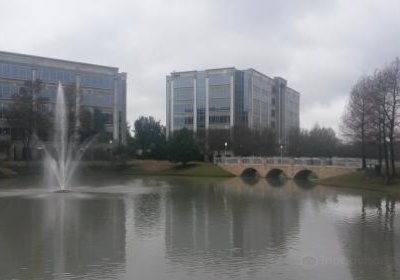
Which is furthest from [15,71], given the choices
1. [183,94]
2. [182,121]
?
[182,121]

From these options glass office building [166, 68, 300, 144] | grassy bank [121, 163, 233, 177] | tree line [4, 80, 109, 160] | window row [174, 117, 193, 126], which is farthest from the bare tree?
window row [174, 117, 193, 126]

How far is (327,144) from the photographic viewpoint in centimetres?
10212

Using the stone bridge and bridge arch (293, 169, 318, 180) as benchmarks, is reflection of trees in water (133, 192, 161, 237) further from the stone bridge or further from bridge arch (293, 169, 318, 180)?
bridge arch (293, 169, 318, 180)

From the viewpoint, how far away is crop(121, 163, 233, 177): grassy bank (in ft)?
267

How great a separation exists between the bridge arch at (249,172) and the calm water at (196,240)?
45.0m

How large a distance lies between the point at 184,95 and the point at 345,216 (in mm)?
99793

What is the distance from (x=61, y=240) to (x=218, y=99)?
10485 centimetres

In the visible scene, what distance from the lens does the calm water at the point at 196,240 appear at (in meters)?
16.1

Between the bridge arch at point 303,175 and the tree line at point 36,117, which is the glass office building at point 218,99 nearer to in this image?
the tree line at point 36,117

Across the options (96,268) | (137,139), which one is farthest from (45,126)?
(96,268)

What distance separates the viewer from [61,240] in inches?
819

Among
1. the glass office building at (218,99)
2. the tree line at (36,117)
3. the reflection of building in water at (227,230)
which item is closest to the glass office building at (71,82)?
the tree line at (36,117)

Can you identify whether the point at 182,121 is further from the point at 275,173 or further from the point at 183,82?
the point at 275,173

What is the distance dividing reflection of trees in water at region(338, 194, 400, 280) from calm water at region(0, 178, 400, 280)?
0.12 ft
